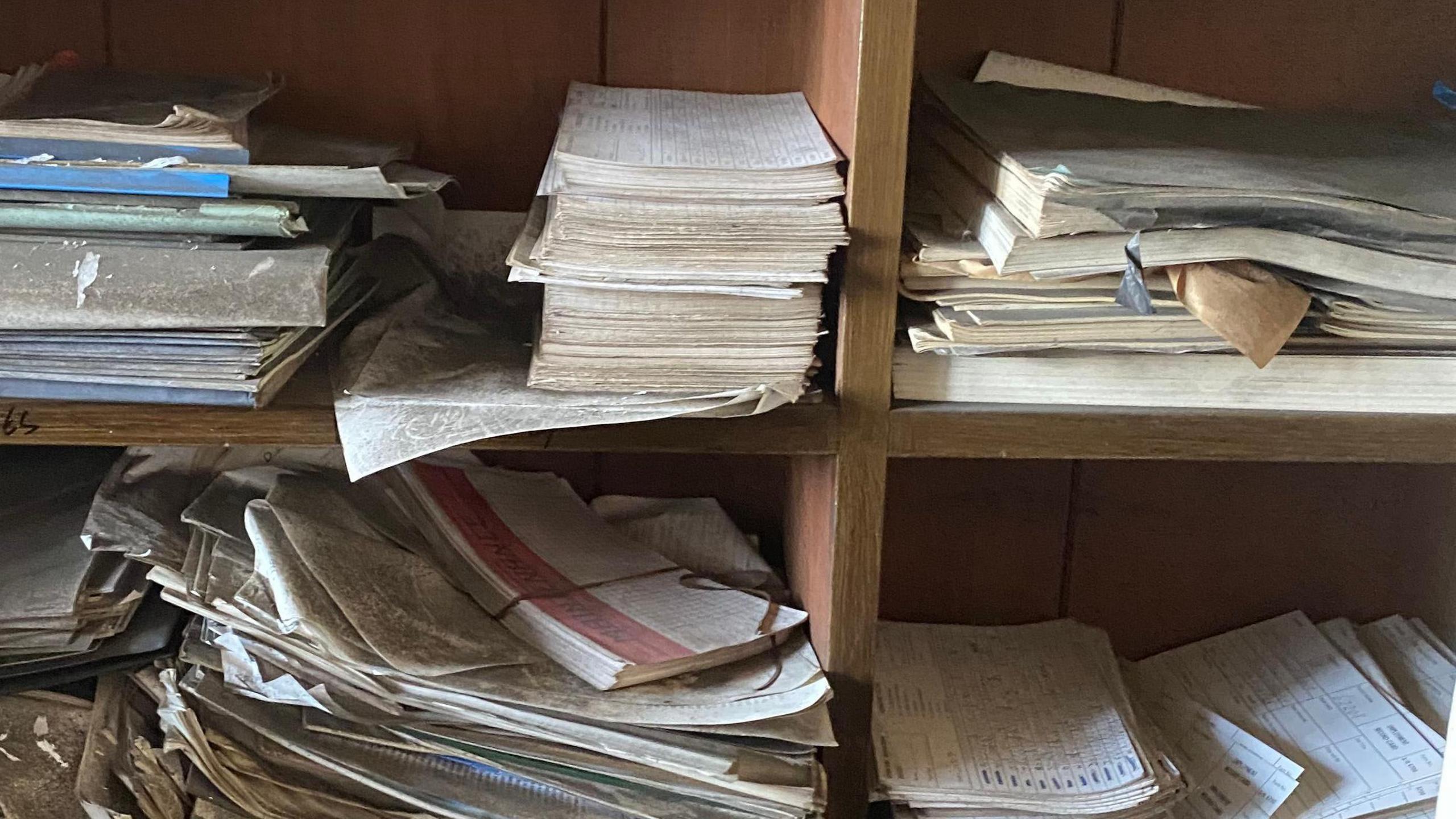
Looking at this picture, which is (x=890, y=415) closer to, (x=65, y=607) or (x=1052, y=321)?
(x=1052, y=321)

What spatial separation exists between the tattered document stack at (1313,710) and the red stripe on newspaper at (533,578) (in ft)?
1.44

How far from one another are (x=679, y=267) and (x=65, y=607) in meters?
0.41

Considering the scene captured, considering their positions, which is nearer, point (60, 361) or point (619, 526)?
point (60, 361)

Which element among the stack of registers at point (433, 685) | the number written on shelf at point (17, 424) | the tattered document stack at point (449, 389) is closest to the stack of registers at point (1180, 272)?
the tattered document stack at point (449, 389)

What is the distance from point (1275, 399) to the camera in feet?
2.35

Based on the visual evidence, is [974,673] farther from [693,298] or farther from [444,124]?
[444,124]

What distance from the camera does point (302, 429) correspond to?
0.68 meters

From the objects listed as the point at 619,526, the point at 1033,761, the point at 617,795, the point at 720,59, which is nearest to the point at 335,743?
the point at 617,795

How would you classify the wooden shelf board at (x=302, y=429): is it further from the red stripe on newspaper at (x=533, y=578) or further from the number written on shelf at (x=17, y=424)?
the red stripe on newspaper at (x=533, y=578)

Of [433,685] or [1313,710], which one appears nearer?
[433,685]

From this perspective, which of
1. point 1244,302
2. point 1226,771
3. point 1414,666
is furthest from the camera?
point 1414,666

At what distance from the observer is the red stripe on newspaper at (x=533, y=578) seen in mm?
739

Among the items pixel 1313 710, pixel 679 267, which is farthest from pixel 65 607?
pixel 1313 710

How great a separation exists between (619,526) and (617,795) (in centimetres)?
28
